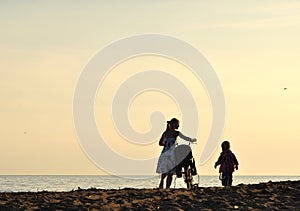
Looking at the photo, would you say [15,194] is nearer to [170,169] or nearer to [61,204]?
[61,204]

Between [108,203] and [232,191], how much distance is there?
10.5 ft

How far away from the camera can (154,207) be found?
18219 mm

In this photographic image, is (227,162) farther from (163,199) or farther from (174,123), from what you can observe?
(163,199)

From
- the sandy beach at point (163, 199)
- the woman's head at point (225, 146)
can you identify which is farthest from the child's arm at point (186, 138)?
the sandy beach at point (163, 199)

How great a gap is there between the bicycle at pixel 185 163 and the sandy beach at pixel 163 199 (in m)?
3.09

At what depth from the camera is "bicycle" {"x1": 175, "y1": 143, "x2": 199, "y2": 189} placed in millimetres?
23859

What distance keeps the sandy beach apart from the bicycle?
10.1 feet

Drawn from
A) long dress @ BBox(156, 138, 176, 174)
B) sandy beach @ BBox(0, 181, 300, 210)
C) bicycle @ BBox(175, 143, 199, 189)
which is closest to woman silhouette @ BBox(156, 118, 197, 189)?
long dress @ BBox(156, 138, 176, 174)

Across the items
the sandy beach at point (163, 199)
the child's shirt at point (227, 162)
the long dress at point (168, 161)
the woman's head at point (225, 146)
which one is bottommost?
the sandy beach at point (163, 199)

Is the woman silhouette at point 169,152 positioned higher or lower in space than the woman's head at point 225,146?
lower

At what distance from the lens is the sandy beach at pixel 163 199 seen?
18281mm

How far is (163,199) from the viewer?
19.0m

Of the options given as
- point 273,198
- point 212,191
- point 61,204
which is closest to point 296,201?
point 273,198

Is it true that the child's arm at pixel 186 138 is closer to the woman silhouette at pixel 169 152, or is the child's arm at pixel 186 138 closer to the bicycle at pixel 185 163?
the woman silhouette at pixel 169 152
